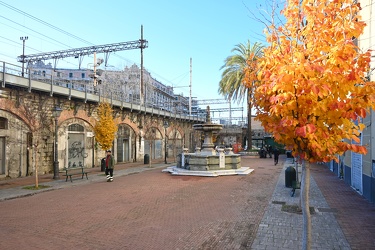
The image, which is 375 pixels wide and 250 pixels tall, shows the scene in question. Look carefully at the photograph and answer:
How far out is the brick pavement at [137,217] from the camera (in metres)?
6.44

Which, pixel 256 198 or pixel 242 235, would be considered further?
pixel 256 198

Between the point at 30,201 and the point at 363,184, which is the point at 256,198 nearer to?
the point at 363,184

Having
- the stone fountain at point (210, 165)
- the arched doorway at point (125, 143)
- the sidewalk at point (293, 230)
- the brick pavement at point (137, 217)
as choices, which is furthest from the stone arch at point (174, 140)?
the sidewalk at point (293, 230)

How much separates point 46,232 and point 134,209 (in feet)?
9.66

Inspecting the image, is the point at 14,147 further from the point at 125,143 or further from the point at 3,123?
the point at 125,143

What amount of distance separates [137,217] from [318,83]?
661cm

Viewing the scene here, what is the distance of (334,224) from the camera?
7.57m

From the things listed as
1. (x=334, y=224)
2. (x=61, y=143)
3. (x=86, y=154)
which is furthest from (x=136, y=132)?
(x=334, y=224)

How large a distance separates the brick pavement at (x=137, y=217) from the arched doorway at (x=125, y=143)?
47.9 feet

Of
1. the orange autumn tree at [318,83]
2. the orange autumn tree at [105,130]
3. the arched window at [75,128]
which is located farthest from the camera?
the arched window at [75,128]

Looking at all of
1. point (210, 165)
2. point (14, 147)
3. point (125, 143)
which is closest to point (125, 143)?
point (125, 143)

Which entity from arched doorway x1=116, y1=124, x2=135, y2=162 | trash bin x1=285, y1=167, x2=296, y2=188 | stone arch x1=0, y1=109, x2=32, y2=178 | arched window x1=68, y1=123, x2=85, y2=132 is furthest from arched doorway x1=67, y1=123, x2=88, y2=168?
trash bin x1=285, y1=167, x2=296, y2=188

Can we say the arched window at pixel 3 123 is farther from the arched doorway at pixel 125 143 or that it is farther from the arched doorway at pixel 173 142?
the arched doorway at pixel 173 142

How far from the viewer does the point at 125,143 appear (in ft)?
96.3
